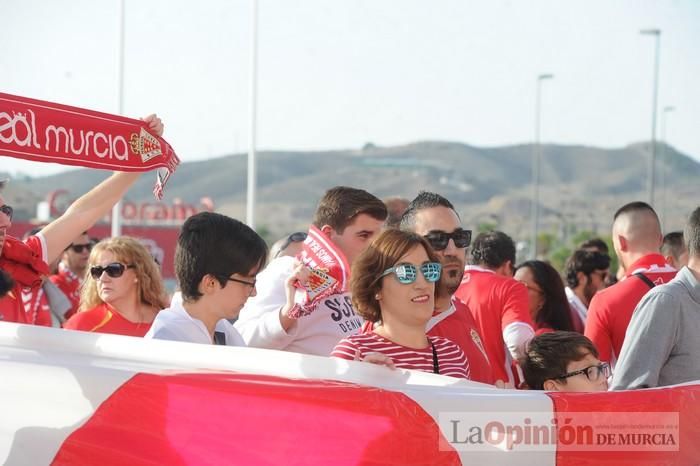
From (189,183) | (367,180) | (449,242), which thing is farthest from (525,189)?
(449,242)

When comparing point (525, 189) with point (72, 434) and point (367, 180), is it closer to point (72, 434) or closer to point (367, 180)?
point (367, 180)

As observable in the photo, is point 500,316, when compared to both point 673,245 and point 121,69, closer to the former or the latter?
point 673,245

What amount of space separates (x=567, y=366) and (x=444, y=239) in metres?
0.90

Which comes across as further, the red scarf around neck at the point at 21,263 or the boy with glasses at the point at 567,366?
the boy with glasses at the point at 567,366

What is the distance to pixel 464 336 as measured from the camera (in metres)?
4.37

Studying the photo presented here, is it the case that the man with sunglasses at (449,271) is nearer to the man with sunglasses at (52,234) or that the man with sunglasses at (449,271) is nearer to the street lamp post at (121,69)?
the man with sunglasses at (52,234)

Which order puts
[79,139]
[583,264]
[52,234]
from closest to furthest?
1. [79,139]
2. [52,234]
3. [583,264]

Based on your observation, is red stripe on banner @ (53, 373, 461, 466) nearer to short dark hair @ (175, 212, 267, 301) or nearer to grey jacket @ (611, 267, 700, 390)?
short dark hair @ (175, 212, 267, 301)

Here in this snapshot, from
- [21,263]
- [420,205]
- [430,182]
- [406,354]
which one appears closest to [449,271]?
[420,205]

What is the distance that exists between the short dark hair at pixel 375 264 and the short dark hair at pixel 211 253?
1.23ft

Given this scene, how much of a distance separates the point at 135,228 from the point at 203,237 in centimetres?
7437

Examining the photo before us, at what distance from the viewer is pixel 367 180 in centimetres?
16125

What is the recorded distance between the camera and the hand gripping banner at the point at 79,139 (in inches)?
134

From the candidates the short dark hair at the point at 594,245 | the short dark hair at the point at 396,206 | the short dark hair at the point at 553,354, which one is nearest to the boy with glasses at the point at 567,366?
the short dark hair at the point at 553,354
